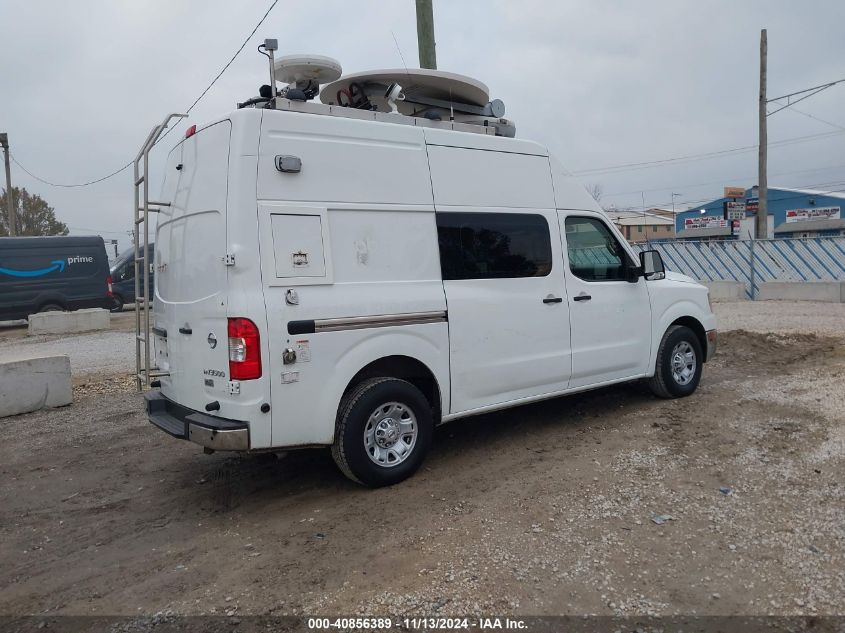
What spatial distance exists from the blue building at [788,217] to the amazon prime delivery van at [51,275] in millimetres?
35914

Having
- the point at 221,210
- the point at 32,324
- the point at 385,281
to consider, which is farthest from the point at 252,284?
the point at 32,324

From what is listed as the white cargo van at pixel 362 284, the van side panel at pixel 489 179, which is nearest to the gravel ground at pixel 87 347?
the white cargo van at pixel 362 284

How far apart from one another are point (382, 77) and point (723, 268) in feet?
55.0

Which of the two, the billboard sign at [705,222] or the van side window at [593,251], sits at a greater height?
the billboard sign at [705,222]

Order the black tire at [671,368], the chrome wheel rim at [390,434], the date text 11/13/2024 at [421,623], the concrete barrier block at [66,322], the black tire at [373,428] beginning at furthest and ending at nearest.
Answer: the concrete barrier block at [66,322] < the black tire at [671,368] < the chrome wheel rim at [390,434] < the black tire at [373,428] < the date text 11/13/2024 at [421,623]

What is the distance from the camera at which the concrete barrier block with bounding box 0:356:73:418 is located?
7352 millimetres

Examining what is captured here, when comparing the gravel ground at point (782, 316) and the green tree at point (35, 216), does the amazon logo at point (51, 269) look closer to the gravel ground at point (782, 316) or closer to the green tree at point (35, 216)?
the gravel ground at point (782, 316)

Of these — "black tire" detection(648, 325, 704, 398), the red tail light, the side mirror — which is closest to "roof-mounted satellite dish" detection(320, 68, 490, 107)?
the side mirror

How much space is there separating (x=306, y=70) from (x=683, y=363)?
186 inches

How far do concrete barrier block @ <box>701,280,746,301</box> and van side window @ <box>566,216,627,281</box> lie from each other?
1287cm

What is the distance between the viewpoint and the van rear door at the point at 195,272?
4.29 meters

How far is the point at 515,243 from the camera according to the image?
5.47m

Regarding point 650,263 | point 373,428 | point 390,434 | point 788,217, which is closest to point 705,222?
point 788,217

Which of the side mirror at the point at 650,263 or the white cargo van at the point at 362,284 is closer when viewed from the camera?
the white cargo van at the point at 362,284
